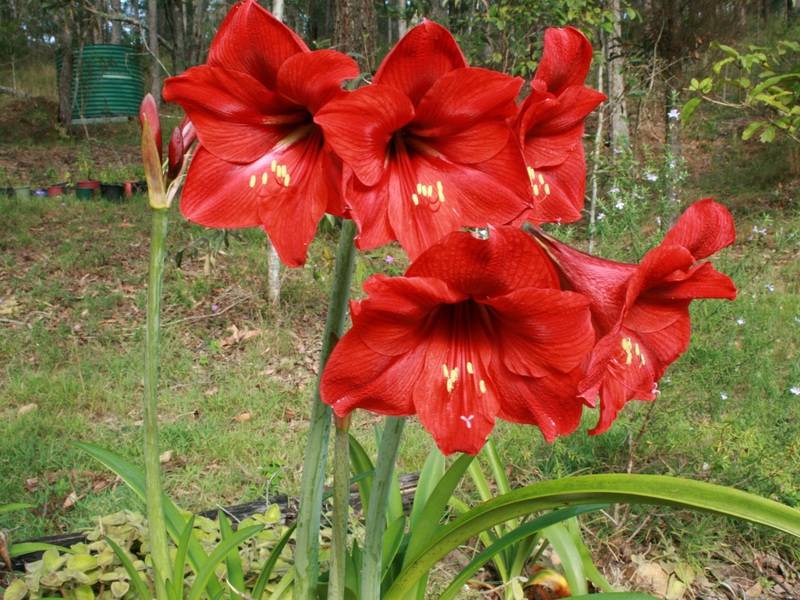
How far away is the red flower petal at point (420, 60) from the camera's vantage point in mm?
819

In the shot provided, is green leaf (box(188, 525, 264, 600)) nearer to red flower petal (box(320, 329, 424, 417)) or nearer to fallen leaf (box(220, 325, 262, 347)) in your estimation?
red flower petal (box(320, 329, 424, 417))

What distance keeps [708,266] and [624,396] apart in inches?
8.8

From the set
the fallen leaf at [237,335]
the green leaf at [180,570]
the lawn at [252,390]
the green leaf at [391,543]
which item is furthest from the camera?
the fallen leaf at [237,335]

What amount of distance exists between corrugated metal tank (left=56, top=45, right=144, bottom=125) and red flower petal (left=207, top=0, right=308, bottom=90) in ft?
35.3

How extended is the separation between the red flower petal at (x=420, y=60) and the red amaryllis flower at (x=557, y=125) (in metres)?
0.12

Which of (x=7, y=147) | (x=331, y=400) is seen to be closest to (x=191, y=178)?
(x=331, y=400)

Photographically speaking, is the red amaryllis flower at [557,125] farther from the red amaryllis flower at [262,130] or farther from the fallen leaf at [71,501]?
the fallen leaf at [71,501]

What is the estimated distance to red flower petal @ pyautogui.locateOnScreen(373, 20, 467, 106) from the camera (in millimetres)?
819

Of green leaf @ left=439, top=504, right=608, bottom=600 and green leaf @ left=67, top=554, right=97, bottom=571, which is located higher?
green leaf @ left=439, top=504, right=608, bottom=600

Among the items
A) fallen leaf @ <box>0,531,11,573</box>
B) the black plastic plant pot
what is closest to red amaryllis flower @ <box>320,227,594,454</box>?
fallen leaf @ <box>0,531,11,573</box>

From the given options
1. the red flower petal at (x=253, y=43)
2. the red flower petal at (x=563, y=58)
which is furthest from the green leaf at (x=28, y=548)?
the red flower petal at (x=563, y=58)

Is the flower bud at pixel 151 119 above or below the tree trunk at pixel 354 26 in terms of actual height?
below

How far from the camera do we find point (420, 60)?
833 millimetres

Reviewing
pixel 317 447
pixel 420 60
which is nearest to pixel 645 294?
pixel 420 60
